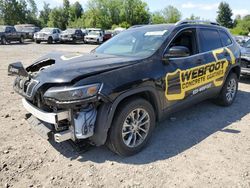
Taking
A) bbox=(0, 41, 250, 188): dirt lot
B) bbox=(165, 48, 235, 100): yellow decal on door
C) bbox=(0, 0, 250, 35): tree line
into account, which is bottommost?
bbox=(0, 41, 250, 188): dirt lot

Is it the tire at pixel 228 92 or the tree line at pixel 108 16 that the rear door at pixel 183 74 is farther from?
the tree line at pixel 108 16

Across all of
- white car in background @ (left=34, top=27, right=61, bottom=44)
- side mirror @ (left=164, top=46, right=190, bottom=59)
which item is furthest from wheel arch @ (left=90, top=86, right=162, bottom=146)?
white car in background @ (left=34, top=27, right=61, bottom=44)

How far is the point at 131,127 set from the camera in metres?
3.73

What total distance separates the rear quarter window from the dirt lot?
144 cm

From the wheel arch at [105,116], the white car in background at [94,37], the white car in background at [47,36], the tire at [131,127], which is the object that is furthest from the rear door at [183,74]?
the white car in background at [47,36]

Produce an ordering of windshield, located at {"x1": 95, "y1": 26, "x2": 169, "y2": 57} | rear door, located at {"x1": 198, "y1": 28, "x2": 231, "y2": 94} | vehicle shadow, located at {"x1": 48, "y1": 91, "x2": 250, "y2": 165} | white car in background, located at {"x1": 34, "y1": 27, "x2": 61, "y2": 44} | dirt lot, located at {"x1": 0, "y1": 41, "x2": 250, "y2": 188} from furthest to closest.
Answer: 1. white car in background, located at {"x1": 34, "y1": 27, "x2": 61, "y2": 44}
2. rear door, located at {"x1": 198, "y1": 28, "x2": 231, "y2": 94}
3. windshield, located at {"x1": 95, "y1": 26, "x2": 169, "y2": 57}
4. vehicle shadow, located at {"x1": 48, "y1": 91, "x2": 250, "y2": 165}
5. dirt lot, located at {"x1": 0, "y1": 41, "x2": 250, "y2": 188}

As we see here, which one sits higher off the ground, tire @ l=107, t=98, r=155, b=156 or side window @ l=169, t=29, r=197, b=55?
side window @ l=169, t=29, r=197, b=55

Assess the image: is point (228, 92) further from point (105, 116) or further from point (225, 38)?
point (105, 116)

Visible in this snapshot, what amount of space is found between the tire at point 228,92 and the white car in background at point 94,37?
24.1 m

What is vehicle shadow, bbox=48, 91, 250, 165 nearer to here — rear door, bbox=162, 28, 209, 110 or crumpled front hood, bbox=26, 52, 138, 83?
rear door, bbox=162, 28, 209, 110

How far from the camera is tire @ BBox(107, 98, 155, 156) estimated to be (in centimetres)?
349

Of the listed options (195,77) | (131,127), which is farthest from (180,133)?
(131,127)

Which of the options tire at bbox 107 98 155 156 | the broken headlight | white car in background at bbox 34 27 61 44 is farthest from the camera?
white car in background at bbox 34 27 61 44

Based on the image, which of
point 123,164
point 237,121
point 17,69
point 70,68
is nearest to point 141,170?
point 123,164
